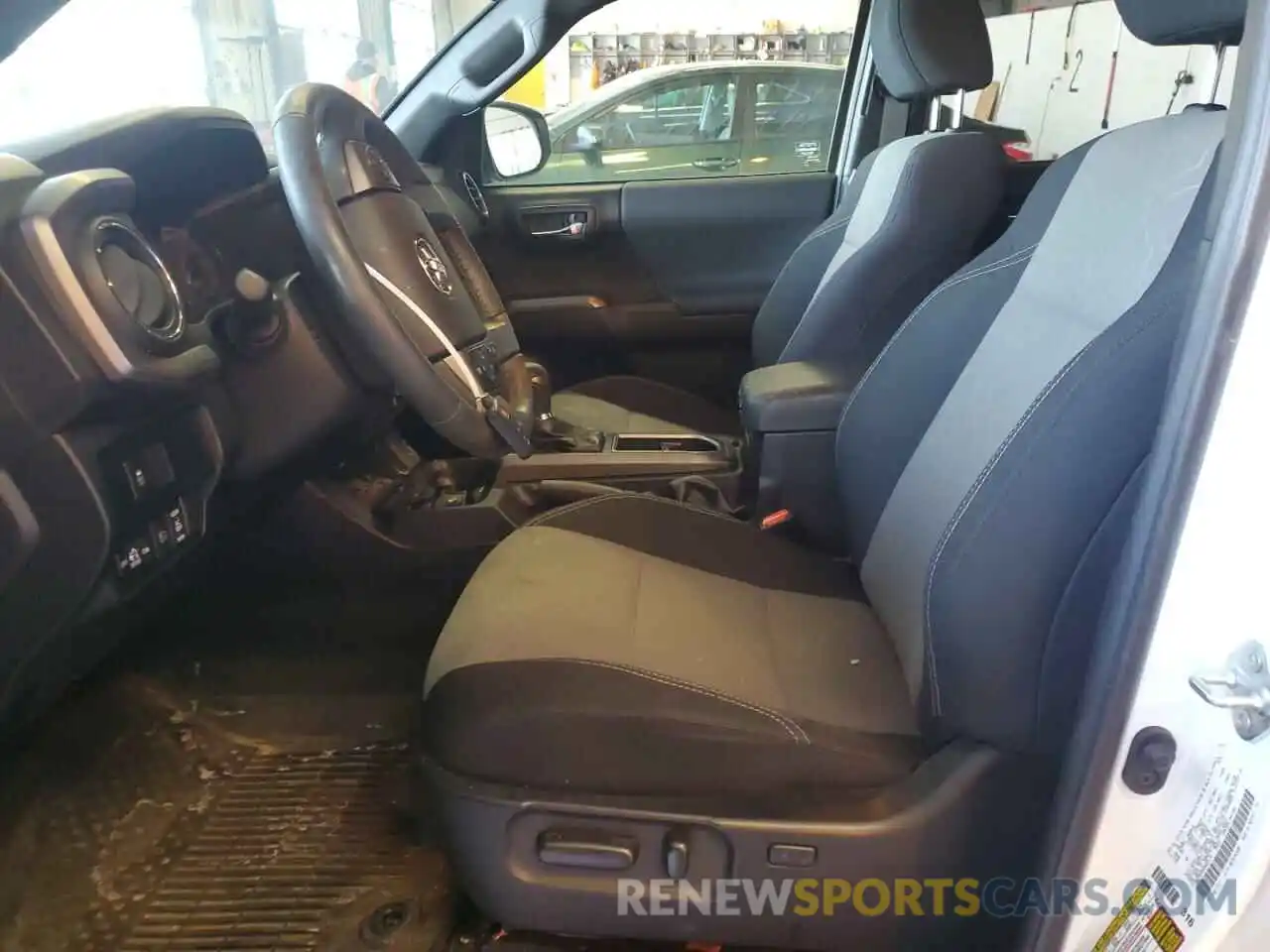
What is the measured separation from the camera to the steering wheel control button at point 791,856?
95 cm

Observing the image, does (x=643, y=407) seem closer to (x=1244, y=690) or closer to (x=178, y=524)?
(x=178, y=524)

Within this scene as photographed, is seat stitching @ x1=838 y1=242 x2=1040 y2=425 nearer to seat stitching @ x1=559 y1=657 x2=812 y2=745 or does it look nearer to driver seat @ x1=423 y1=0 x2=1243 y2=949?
driver seat @ x1=423 y1=0 x2=1243 y2=949

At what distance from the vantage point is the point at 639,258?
2.34 m

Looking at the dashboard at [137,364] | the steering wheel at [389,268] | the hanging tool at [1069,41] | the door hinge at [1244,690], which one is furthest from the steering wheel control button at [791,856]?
the hanging tool at [1069,41]

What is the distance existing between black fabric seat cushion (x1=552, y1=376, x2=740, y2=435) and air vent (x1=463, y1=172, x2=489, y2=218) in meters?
0.43

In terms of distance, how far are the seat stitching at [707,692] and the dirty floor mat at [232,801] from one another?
0.42 metres

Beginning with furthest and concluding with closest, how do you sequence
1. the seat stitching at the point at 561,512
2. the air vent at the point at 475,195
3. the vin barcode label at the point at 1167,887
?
1. the air vent at the point at 475,195
2. the seat stitching at the point at 561,512
3. the vin barcode label at the point at 1167,887

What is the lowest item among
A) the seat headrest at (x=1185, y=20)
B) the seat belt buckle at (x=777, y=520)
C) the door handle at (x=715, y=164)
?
the seat belt buckle at (x=777, y=520)

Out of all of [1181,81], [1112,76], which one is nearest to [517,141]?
[1181,81]

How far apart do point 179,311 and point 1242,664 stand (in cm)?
96

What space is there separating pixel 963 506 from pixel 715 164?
5.90 ft

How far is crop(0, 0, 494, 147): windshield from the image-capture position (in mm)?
1028

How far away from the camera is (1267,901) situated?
28.4 inches

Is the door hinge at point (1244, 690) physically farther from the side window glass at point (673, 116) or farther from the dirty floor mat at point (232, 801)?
the side window glass at point (673, 116)
